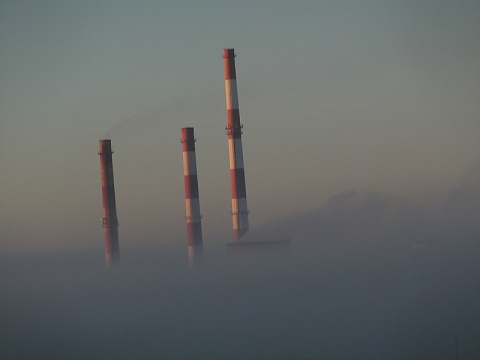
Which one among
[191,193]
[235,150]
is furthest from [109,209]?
[235,150]

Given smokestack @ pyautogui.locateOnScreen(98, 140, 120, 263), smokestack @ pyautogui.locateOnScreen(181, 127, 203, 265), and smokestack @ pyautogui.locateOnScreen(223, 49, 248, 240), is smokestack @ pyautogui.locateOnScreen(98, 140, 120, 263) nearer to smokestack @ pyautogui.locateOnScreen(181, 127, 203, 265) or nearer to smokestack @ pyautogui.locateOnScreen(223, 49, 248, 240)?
smokestack @ pyautogui.locateOnScreen(181, 127, 203, 265)

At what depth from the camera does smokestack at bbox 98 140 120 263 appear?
2017 centimetres

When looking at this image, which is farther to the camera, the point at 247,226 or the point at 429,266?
the point at 247,226

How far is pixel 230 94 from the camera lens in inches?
824

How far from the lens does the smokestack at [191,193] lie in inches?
818

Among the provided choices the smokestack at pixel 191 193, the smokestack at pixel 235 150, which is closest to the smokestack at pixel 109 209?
the smokestack at pixel 191 193

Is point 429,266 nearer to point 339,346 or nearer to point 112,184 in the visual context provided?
point 339,346

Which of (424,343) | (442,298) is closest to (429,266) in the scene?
(442,298)

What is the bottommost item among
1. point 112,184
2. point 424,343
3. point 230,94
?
point 424,343

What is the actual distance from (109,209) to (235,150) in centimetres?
294

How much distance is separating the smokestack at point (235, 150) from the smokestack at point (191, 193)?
0.77 meters

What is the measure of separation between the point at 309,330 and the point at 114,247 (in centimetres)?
613

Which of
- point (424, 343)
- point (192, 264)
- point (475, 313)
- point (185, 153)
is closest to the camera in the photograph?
point (424, 343)

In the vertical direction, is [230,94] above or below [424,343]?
above
